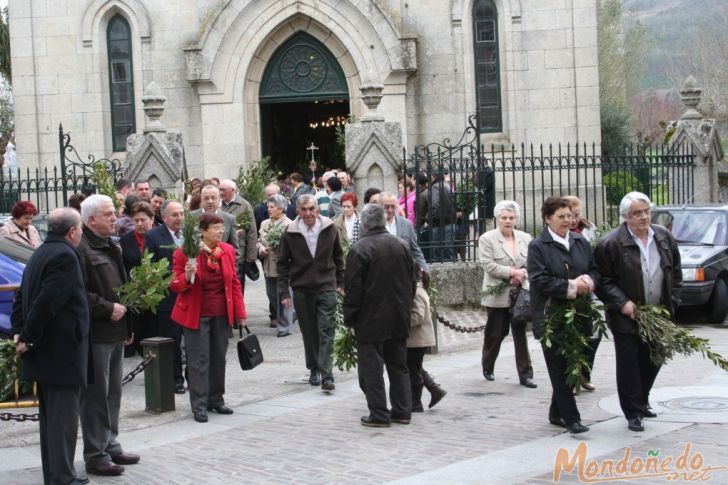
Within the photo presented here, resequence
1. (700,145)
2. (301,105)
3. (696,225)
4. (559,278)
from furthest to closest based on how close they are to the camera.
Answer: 1. (301,105)
2. (700,145)
3. (696,225)
4. (559,278)

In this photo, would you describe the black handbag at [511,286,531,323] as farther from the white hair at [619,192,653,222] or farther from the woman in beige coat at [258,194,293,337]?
the woman in beige coat at [258,194,293,337]

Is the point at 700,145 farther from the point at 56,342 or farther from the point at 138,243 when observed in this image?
the point at 56,342

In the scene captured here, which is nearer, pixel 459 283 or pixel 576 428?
pixel 576 428

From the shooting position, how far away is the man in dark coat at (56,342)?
24.5 feet

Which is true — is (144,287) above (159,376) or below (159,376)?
above

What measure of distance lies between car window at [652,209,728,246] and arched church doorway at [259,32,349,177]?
9129mm

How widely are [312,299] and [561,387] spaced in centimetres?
321

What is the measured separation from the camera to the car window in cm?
1591

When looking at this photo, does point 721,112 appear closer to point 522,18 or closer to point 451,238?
point 522,18

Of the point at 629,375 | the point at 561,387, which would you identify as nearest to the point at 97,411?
the point at 561,387

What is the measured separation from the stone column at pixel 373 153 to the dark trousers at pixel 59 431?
31.6ft

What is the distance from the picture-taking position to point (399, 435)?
9102 millimetres

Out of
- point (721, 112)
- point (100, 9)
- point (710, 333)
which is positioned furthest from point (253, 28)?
point (721, 112)

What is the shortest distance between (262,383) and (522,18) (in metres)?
13.6
